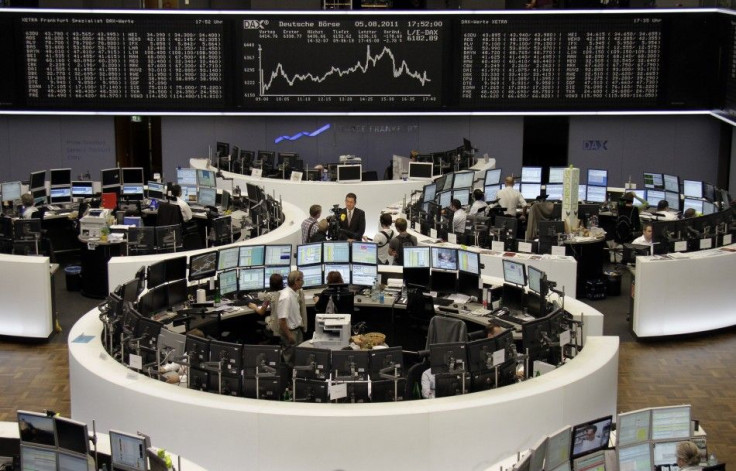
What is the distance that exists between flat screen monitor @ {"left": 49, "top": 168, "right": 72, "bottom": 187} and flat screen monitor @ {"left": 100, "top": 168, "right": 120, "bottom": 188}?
0.52 metres

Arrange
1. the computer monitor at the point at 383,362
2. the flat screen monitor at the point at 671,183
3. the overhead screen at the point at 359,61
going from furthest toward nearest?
1. the overhead screen at the point at 359,61
2. the flat screen monitor at the point at 671,183
3. the computer monitor at the point at 383,362

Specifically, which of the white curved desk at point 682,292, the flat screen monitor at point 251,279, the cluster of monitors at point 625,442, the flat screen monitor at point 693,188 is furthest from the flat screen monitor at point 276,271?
the flat screen monitor at point 693,188

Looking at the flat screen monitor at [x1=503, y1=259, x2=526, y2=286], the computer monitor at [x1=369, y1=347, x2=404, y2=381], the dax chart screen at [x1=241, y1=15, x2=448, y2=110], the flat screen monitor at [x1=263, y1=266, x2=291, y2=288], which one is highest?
the dax chart screen at [x1=241, y1=15, x2=448, y2=110]

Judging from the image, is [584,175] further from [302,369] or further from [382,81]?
[302,369]

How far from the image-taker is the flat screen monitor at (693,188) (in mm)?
16672

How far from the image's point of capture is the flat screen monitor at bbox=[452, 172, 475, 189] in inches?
668

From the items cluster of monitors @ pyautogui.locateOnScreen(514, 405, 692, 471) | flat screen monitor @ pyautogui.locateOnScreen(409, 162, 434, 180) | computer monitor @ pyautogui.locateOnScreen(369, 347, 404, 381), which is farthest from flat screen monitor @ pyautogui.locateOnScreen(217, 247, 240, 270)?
flat screen monitor @ pyautogui.locateOnScreen(409, 162, 434, 180)

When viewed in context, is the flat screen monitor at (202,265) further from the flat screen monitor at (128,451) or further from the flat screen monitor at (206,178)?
the flat screen monitor at (206,178)

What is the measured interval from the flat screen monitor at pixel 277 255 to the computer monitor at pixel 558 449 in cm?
527

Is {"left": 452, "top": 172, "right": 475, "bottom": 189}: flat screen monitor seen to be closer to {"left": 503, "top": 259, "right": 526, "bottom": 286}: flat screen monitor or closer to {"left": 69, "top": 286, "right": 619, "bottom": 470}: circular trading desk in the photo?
{"left": 503, "top": 259, "right": 526, "bottom": 286}: flat screen monitor

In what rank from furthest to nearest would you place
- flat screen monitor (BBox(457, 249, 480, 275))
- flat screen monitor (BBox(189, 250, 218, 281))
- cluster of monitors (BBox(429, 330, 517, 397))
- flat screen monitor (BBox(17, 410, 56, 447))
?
flat screen monitor (BBox(457, 249, 480, 275)) < flat screen monitor (BBox(189, 250, 218, 281)) < cluster of monitors (BBox(429, 330, 517, 397)) < flat screen monitor (BBox(17, 410, 56, 447))

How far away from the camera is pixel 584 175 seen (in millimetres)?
19516

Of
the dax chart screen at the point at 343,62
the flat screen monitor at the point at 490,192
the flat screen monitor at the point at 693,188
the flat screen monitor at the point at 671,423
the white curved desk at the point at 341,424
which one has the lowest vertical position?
the white curved desk at the point at 341,424

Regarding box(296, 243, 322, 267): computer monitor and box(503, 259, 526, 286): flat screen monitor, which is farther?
box(296, 243, 322, 267): computer monitor
